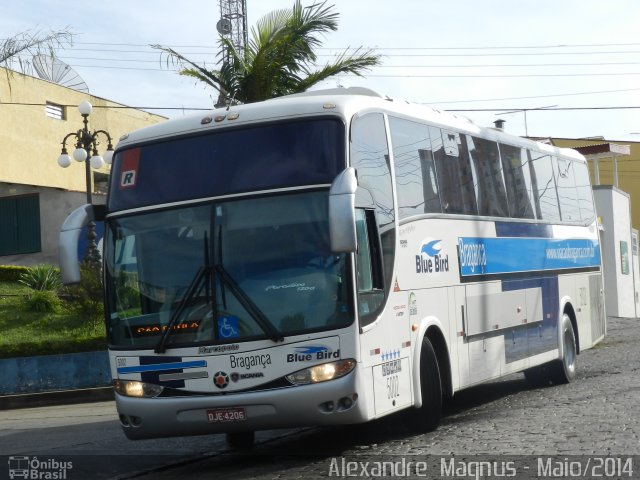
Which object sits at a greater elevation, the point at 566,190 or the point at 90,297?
the point at 566,190

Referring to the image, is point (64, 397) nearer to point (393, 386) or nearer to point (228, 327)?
point (393, 386)

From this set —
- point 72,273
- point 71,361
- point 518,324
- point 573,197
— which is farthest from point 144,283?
point 71,361

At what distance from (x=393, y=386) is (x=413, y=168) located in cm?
259

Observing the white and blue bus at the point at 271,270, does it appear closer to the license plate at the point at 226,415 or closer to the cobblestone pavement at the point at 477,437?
the license plate at the point at 226,415

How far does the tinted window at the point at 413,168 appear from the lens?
1168 cm

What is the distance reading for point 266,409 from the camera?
988 centimetres

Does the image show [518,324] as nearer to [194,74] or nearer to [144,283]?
[144,283]

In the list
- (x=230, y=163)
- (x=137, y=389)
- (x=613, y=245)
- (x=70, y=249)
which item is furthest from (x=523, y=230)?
(x=613, y=245)

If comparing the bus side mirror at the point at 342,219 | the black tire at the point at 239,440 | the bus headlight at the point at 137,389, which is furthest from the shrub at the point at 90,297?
the bus side mirror at the point at 342,219

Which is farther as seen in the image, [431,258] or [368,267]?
[431,258]

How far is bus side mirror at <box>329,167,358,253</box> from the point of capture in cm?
932

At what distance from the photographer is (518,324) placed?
1502 centimetres

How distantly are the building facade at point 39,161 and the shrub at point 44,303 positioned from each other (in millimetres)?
10145

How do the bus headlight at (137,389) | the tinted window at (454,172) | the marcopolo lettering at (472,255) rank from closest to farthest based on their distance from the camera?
1. the bus headlight at (137,389)
2. the tinted window at (454,172)
3. the marcopolo lettering at (472,255)
